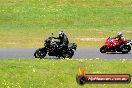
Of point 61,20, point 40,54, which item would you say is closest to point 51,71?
point 40,54

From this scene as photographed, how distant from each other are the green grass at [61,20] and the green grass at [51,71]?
42.4 feet

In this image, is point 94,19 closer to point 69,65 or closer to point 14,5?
point 14,5

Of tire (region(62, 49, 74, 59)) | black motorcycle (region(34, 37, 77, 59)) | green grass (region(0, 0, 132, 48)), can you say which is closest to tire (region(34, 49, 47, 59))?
black motorcycle (region(34, 37, 77, 59))

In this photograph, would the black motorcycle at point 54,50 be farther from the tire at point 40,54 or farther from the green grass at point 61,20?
the green grass at point 61,20

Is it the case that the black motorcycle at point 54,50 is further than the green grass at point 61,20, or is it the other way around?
the green grass at point 61,20

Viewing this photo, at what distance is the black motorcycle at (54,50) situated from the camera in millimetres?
28531

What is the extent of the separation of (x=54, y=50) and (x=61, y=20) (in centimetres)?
2344

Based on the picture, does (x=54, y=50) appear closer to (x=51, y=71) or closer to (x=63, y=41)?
(x=63, y=41)

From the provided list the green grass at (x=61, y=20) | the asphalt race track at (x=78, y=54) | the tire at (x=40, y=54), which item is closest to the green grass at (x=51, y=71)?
the tire at (x=40, y=54)

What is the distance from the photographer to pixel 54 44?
2861 cm

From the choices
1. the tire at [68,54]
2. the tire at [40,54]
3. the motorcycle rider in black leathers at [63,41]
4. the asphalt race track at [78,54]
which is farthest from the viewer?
the asphalt race track at [78,54]

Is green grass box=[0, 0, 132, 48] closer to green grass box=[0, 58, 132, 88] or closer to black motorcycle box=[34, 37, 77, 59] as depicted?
black motorcycle box=[34, 37, 77, 59]

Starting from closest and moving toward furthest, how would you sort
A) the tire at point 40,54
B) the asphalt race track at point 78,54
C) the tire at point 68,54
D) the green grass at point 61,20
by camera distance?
1. the tire at point 40,54
2. the tire at point 68,54
3. the asphalt race track at point 78,54
4. the green grass at point 61,20

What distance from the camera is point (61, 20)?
5188 cm
